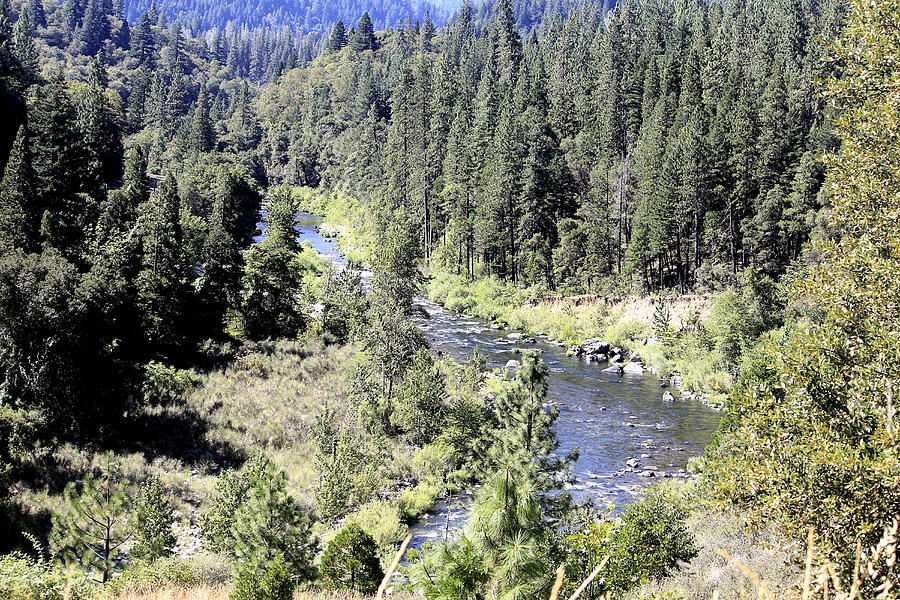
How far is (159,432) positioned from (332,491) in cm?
1230

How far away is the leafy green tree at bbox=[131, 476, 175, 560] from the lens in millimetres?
21688

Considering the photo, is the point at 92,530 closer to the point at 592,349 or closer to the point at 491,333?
the point at 592,349

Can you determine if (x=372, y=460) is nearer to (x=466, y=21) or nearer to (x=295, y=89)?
(x=466, y=21)

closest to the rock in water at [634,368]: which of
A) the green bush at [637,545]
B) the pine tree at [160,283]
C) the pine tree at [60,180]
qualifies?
the green bush at [637,545]

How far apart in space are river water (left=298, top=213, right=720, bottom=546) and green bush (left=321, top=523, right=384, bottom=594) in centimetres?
508

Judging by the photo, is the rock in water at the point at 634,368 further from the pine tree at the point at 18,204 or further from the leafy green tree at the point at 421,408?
the pine tree at the point at 18,204

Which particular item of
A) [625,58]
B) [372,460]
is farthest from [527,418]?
[625,58]

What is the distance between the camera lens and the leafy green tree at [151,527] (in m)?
21.7

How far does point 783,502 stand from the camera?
406 inches

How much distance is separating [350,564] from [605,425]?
2304cm

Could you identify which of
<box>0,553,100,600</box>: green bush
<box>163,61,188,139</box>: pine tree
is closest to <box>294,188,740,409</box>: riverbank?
<box>0,553,100,600</box>: green bush

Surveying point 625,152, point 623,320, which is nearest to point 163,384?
point 623,320

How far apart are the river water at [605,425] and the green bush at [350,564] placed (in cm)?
508

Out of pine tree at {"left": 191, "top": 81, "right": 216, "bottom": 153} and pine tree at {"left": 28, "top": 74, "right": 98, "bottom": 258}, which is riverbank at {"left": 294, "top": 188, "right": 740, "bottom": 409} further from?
pine tree at {"left": 191, "top": 81, "right": 216, "bottom": 153}
